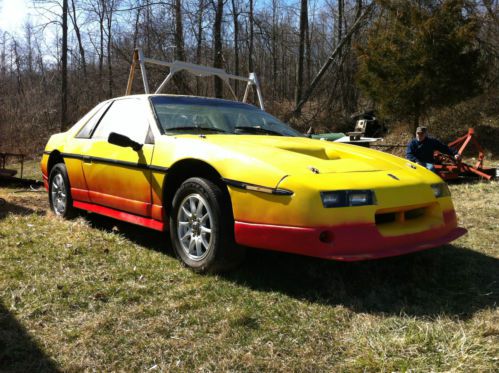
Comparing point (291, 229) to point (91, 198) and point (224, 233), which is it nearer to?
point (224, 233)

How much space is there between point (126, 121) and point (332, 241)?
2603mm

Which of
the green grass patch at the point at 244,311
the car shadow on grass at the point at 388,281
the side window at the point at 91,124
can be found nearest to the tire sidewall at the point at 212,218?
the green grass patch at the point at 244,311

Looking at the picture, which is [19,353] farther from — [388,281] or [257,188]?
[388,281]

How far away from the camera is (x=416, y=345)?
7.59ft

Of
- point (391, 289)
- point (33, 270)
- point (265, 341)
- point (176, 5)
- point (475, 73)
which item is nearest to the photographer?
point (265, 341)

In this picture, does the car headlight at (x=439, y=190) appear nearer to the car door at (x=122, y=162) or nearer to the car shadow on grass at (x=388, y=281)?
the car shadow on grass at (x=388, y=281)

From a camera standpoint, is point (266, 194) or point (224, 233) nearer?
point (266, 194)

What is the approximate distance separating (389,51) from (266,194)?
45.3 feet

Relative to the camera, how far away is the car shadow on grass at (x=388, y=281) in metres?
2.96

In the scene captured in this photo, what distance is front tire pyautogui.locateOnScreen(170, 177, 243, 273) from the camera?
332 cm

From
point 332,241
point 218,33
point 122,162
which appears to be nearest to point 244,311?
point 332,241

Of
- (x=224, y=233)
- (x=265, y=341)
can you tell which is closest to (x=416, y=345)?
(x=265, y=341)

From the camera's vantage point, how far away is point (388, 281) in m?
3.35

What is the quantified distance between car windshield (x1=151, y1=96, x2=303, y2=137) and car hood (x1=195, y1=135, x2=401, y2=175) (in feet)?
1.15
